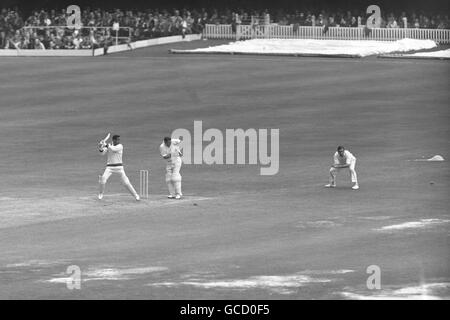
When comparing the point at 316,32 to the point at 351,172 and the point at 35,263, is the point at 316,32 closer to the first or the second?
the point at 351,172

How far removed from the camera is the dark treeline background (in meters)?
87.1

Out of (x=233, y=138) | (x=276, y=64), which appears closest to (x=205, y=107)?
(x=233, y=138)

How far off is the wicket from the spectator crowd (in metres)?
39.3

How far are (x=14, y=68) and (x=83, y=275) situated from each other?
47.9 m

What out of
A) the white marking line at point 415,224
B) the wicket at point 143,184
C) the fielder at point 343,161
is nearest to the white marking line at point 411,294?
the white marking line at point 415,224

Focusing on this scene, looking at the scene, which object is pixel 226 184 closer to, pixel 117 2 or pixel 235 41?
pixel 235 41

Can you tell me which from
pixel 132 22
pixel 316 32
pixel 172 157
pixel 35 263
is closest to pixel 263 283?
pixel 35 263

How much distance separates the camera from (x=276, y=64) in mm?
75125

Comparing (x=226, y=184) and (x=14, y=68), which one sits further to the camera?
(x=14, y=68)

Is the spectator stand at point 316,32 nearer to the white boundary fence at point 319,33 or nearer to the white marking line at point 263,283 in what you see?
the white boundary fence at point 319,33

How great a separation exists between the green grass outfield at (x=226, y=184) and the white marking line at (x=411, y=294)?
0.06 m

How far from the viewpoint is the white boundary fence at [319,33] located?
82.9 m

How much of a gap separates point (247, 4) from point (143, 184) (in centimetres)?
4985

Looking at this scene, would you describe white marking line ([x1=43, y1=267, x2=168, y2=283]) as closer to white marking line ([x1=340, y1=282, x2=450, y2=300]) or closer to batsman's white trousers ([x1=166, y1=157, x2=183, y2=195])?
white marking line ([x1=340, y1=282, x2=450, y2=300])
